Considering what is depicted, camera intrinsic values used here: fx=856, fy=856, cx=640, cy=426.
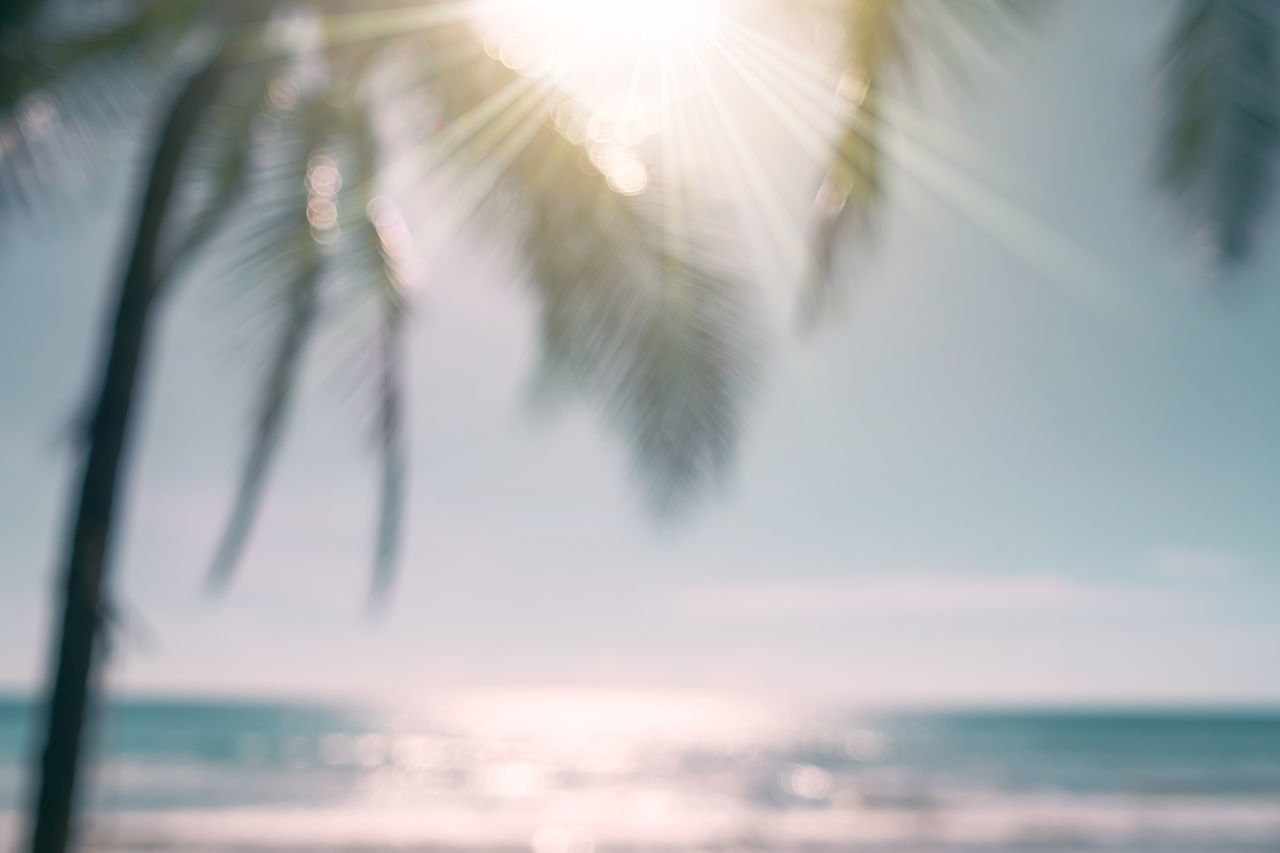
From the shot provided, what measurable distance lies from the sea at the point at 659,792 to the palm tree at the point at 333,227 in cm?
127

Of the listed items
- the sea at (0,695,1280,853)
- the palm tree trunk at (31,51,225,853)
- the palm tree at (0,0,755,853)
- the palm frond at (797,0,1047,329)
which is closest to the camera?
the palm frond at (797,0,1047,329)

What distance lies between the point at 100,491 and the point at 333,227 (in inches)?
50.4

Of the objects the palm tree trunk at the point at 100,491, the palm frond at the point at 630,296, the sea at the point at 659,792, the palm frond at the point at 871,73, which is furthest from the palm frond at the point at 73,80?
the palm frond at the point at 871,73

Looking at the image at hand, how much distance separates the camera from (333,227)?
11.0ft

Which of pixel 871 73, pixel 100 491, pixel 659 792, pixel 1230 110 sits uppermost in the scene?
pixel 871 73

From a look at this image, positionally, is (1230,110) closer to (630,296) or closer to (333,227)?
(630,296)

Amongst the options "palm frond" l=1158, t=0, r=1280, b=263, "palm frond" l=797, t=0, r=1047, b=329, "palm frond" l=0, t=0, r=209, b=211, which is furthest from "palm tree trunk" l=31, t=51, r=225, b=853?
"palm frond" l=1158, t=0, r=1280, b=263

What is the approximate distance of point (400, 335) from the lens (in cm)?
353

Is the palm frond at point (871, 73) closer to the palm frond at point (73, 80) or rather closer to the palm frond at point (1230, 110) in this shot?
the palm frond at point (1230, 110)

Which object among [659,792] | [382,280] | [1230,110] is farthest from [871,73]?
[659,792]

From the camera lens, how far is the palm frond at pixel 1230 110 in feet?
6.95

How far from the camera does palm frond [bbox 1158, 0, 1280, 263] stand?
2.12 m

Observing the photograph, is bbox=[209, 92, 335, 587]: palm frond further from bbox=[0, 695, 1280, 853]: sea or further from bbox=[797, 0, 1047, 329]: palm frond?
bbox=[797, 0, 1047, 329]: palm frond

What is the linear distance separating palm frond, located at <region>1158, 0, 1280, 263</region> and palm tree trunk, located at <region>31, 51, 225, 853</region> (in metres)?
3.12
